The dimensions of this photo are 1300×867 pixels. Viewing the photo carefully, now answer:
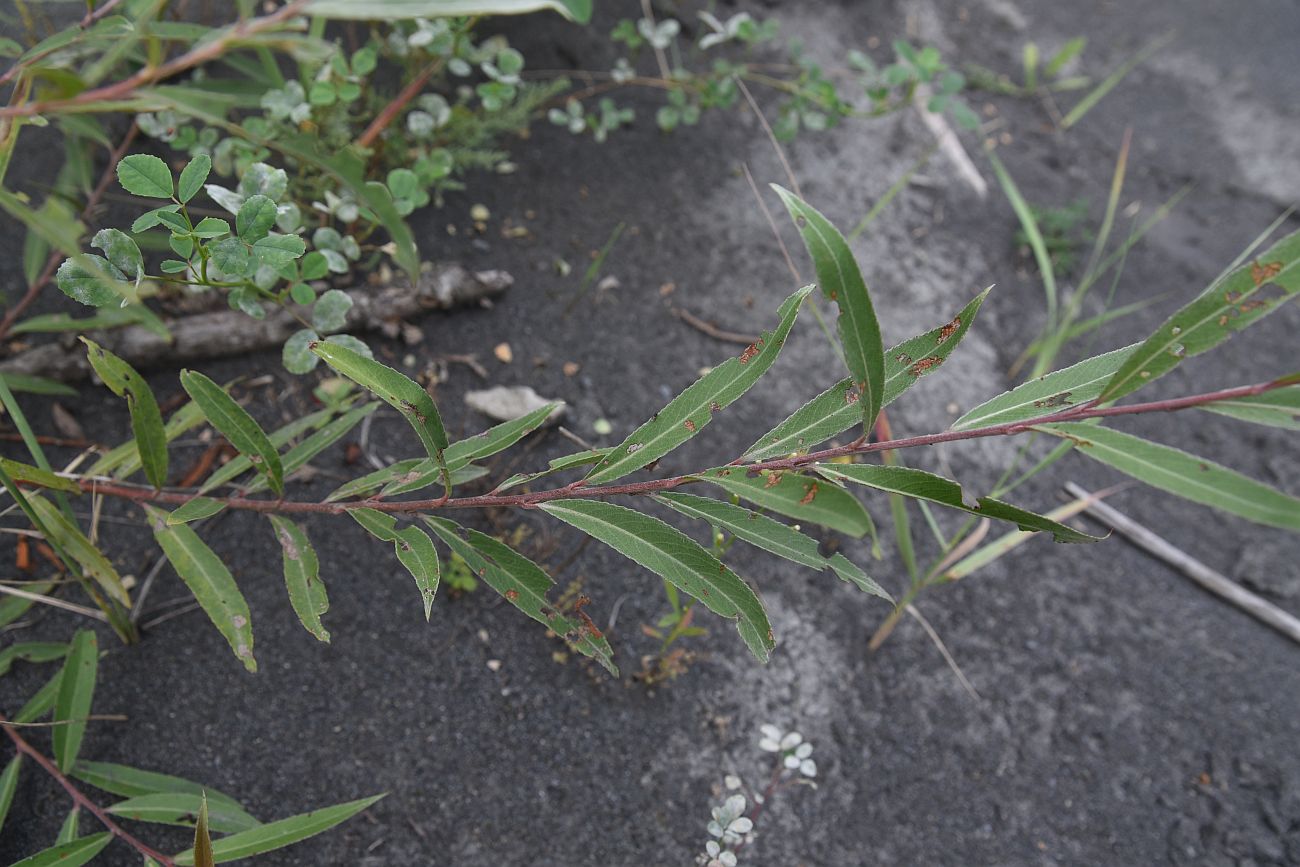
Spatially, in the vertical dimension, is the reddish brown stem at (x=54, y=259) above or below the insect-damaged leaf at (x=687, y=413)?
below

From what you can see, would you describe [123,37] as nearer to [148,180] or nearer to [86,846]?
[148,180]

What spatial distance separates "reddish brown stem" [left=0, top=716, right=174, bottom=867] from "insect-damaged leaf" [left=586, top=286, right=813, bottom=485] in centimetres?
69


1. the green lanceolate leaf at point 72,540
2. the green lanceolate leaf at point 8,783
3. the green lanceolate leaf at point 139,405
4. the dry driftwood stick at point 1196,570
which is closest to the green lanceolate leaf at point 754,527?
the green lanceolate leaf at point 139,405

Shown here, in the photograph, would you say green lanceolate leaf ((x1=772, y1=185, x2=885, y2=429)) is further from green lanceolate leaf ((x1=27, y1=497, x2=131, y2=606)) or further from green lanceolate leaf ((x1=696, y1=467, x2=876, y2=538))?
green lanceolate leaf ((x1=27, y1=497, x2=131, y2=606))

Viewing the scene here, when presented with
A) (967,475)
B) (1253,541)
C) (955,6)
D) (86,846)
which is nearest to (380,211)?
(86,846)

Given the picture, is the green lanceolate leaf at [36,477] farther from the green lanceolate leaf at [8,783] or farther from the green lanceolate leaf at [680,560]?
the green lanceolate leaf at [680,560]

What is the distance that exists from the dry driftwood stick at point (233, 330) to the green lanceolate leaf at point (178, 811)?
0.69 metres

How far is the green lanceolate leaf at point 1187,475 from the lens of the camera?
0.74 meters

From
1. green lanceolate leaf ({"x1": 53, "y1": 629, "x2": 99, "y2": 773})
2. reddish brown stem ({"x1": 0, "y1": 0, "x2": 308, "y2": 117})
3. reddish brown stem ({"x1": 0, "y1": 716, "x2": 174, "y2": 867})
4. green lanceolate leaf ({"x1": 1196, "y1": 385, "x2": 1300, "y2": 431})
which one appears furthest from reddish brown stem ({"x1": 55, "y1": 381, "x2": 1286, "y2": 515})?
reddish brown stem ({"x1": 0, "y1": 0, "x2": 308, "y2": 117})

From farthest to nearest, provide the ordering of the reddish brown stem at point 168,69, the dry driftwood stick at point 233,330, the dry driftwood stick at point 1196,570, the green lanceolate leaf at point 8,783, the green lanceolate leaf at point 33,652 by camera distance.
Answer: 1. the dry driftwood stick at point 1196,570
2. the dry driftwood stick at point 233,330
3. the green lanceolate leaf at point 33,652
4. the green lanceolate leaf at point 8,783
5. the reddish brown stem at point 168,69

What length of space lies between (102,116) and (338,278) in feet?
1.76

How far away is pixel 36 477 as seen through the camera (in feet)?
3.32

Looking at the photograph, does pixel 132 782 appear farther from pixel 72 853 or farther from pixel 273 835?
pixel 273 835

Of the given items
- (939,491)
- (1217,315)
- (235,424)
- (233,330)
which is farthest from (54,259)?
(1217,315)
